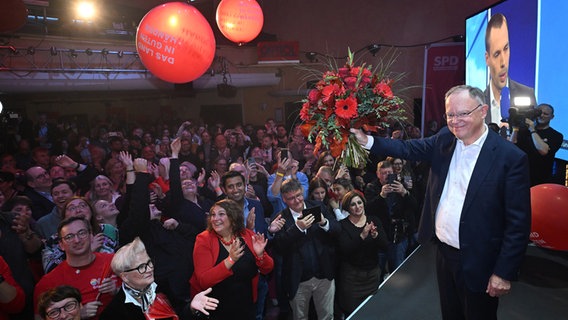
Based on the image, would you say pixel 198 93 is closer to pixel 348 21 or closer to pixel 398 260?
pixel 348 21

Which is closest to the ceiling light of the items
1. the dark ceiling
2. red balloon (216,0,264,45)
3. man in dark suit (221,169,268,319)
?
the dark ceiling

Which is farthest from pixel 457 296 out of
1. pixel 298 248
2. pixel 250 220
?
pixel 250 220

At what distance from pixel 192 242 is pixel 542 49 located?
3970 millimetres

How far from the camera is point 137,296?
1.97 meters

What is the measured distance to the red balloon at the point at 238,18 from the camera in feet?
13.2

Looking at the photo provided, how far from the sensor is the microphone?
5.14m

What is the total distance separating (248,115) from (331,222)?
9.20m

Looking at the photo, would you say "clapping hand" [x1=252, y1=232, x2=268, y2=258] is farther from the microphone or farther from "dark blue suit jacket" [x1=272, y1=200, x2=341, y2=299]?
the microphone

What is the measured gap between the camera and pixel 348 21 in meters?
10.8

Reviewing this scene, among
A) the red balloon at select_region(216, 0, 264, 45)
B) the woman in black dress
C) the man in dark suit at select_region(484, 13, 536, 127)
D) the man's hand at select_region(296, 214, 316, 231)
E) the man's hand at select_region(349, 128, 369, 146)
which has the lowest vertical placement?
the woman in black dress

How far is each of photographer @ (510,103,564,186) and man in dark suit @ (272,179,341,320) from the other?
7.54 feet

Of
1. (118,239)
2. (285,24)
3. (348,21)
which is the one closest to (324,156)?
(118,239)

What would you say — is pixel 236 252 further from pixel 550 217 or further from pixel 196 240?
pixel 550 217

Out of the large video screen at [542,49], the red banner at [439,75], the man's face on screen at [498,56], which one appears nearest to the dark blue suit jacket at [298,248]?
the large video screen at [542,49]
